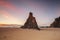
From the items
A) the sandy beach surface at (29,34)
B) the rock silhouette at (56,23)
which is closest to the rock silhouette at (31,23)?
the sandy beach surface at (29,34)

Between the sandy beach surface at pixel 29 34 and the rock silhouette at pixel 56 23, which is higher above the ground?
the rock silhouette at pixel 56 23

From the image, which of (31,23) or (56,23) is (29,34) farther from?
(56,23)

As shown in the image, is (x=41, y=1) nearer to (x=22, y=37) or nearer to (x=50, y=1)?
(x=50, y=1)

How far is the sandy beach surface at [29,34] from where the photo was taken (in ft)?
11.8

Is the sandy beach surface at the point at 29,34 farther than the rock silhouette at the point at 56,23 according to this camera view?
No

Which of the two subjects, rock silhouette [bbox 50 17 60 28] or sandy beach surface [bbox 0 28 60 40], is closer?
sandy beach surface [bbox 0 28 60 40]

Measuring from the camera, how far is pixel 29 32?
3.86 metres

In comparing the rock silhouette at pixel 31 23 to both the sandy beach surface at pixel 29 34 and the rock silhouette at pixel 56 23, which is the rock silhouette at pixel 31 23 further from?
the rock silhouette at pixel 56 23

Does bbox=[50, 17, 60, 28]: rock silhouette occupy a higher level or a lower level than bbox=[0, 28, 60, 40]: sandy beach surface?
higher

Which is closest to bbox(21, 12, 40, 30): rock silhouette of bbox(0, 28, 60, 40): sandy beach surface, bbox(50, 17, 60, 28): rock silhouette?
bbox(0, 28, 60, 40): sandy beach surface

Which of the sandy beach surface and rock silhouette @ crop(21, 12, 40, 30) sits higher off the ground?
rock silhouette @ crop(21, 12, 40, 30)

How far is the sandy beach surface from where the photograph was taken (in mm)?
3609

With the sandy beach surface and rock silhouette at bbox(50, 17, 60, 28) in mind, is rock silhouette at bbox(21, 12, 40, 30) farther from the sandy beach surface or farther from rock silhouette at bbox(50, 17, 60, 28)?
rock silhouette at bbox(50, 17, 60, 28)

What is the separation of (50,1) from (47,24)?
550 millimetres
